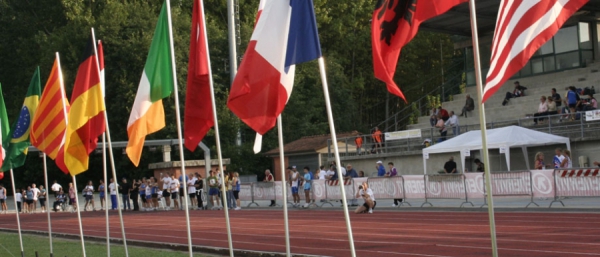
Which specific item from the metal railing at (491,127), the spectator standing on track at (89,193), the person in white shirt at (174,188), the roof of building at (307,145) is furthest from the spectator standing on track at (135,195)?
the metal railing at (491,127)

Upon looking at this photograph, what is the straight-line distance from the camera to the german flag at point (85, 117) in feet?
48.4

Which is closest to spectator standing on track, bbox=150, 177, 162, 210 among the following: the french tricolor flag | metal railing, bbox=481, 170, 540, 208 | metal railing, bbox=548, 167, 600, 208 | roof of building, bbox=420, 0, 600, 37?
roof of building, bbox=420, 0, 600, 37

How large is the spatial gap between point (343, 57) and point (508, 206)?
43400 millimetres

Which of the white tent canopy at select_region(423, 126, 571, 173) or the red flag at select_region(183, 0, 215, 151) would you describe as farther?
the white tent canopy at select_region(423, 126, 571, 173)

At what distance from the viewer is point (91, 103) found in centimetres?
1480

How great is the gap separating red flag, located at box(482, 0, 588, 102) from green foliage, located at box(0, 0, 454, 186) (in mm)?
42303

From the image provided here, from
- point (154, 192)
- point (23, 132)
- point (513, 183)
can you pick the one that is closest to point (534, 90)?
point (513, 183)

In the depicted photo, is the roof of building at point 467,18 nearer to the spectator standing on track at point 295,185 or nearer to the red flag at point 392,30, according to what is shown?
the spectator standing on track at point 295,185

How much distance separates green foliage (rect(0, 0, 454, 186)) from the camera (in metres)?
57.7

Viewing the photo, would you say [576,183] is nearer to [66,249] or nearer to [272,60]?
[66,249]

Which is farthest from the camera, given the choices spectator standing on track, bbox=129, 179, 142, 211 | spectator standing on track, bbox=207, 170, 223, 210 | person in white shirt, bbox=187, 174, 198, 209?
spectator standing on track, bbox=129, 179, 142, 211

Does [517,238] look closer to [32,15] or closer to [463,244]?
[463,244]

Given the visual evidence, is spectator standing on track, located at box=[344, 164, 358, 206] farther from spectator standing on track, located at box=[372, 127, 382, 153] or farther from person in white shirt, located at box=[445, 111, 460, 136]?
spectator standing on track, located at box=[372, 127, 382, 153]

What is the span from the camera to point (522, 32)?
7617mm
